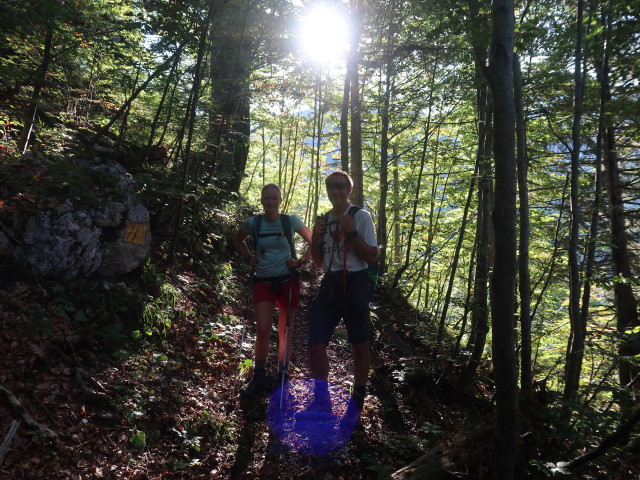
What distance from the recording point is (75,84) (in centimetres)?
707

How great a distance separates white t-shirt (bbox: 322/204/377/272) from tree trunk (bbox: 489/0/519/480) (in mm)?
1393

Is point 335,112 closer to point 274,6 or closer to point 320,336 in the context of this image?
point 274,6

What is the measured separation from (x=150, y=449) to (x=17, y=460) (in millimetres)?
957

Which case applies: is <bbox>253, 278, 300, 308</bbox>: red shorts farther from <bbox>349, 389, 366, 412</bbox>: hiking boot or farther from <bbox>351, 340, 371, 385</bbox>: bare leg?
<bbox>349, 389, 366, 412</bbox>: hiking boot

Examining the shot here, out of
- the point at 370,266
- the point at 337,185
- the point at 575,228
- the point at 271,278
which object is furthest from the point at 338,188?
the point at 575,228

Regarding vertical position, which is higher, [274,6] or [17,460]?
[274,6]

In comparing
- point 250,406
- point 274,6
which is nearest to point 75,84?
point 274,6

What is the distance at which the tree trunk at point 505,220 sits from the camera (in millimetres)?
2490

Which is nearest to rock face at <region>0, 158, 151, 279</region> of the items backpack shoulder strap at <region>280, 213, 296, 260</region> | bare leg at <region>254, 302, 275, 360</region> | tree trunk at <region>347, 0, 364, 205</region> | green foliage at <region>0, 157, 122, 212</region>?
green foliage at <region>0, 157, 122, 212</region>

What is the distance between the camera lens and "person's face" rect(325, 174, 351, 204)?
3.87 meters

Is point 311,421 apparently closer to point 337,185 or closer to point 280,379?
point 280,379

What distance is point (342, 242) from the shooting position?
387cm

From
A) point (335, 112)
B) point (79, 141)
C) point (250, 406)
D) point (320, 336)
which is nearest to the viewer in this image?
point (320, 336)

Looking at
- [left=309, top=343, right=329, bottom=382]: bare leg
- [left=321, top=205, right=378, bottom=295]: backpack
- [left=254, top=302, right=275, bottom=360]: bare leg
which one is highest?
[left=321, top=205, right=378, bottom=295]: backpack
